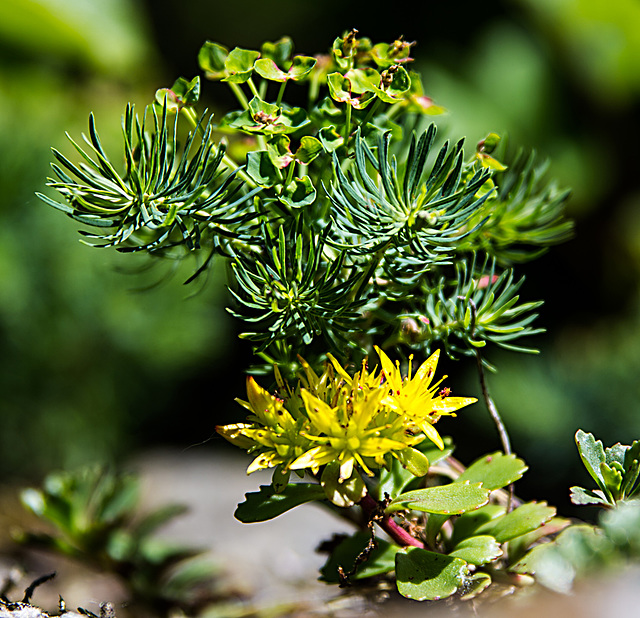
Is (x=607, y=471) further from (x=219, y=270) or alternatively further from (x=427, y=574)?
(x=219, y=270)

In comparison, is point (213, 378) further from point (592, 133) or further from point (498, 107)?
point (592, 133)

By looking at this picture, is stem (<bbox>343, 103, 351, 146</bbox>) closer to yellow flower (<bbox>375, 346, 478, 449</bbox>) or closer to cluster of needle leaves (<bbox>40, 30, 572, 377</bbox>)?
cluster of needle leaves (<bbox>40, 30, 572, 377</bbox>)

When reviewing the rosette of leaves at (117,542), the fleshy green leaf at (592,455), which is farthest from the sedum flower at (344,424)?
the rosette of leaves at (117,542)

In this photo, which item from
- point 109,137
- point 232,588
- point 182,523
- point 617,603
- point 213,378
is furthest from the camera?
point 213,378

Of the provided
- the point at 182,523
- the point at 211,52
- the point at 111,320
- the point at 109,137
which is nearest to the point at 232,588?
the point at 211,52

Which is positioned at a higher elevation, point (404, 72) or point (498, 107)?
point (498, 107)

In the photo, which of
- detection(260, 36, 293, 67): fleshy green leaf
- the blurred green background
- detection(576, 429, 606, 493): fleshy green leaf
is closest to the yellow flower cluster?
detection(576, 429, 606, 493): fleshy green leaf

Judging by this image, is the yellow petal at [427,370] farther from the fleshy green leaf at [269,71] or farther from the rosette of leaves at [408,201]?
the fleshy green leaf at [269,71]
